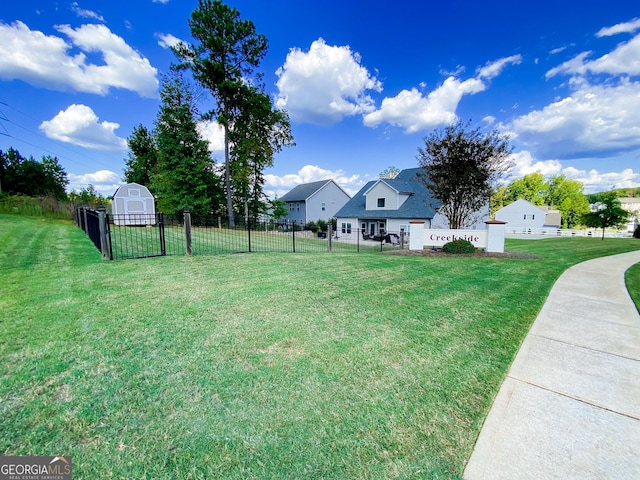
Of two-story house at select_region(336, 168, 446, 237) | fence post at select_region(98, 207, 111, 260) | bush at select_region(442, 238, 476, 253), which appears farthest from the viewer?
two-story house at select_region(336, 168, 446, 237)

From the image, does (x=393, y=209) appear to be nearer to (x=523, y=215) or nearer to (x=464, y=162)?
(x=464, y=162)

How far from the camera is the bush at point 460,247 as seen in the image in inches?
430

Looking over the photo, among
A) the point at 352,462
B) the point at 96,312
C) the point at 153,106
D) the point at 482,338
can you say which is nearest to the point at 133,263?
the point at 96,312

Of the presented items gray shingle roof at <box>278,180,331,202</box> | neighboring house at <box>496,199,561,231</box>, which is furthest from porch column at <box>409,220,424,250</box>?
neighboring house at <box>496,199,561,231</box>

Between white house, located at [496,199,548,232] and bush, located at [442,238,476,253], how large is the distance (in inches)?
1347

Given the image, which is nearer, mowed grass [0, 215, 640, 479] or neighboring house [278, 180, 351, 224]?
mowed grass [0, 215, 640, 479]

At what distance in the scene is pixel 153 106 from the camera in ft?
80.1

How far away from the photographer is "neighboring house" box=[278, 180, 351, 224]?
1318 inches

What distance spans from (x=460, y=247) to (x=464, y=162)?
3818 millimetres

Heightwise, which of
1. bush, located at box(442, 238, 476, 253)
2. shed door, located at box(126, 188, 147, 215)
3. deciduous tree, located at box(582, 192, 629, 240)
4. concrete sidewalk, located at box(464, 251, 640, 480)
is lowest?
concrete sidewalk, located at box(464, 251, 640, 480)

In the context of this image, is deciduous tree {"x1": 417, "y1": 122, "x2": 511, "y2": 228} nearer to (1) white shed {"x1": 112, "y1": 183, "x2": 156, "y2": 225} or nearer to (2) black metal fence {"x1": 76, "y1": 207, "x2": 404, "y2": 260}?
(2) black metal fence {"x1": 76, "y1": 207, "x2": 404, "y2": 260}

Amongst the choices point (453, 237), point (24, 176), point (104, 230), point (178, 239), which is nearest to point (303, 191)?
point (178, 239)

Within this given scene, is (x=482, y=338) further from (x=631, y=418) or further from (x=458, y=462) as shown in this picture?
(x=458, y=462)

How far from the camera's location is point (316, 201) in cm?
3366
